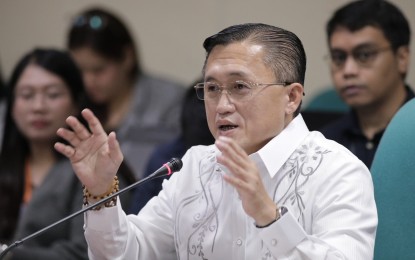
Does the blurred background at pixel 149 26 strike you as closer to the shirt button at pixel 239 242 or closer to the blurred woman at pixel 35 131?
the blurred woman at pixel 35 131

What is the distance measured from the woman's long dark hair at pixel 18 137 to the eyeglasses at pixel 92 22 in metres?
0.71

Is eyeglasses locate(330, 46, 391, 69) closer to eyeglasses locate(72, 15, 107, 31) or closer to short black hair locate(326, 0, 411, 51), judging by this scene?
short black hair locate(326, 0, 411, 51)

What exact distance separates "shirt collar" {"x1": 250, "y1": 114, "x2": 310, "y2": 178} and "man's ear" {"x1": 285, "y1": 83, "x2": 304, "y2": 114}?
0.12 feet

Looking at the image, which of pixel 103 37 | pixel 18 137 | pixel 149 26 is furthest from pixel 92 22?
pixel 18 137

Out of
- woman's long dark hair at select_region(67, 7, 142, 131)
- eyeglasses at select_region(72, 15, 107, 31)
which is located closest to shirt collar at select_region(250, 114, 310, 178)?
woman's long dark hair at select_region(67, 7, 142, 131)

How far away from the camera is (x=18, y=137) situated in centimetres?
298

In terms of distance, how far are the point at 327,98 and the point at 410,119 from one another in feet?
4.33

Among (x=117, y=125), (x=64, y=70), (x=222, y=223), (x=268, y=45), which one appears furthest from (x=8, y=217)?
(x=268, y=45)

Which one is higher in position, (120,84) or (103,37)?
(103,37)

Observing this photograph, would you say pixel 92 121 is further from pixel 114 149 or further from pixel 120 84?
pixel 120 84

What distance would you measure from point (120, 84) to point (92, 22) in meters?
0.30

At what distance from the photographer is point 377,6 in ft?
9.06

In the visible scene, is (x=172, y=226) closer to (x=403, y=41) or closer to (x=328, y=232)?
(x=328, y=232)

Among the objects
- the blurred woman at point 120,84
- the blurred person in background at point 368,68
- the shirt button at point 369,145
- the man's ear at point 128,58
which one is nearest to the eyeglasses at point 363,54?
the blurred person in background at point 368,68
